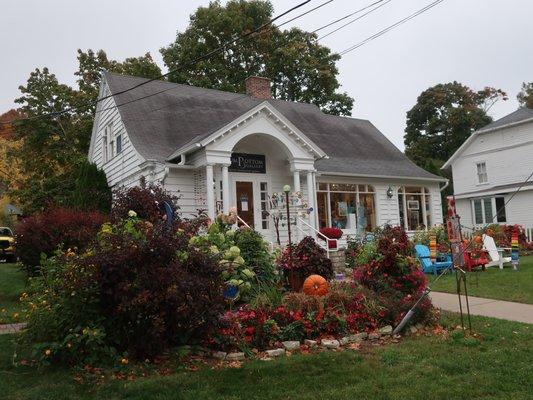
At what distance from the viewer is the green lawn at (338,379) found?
4918mm

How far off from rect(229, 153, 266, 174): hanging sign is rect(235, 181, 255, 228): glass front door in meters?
0.47

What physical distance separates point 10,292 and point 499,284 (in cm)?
1144

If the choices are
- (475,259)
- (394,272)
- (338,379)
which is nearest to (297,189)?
(475,259)

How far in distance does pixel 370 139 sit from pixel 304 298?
17860 millimetres

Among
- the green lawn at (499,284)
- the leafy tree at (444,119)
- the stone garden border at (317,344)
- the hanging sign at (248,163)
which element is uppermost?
the leafy tree at (444,119)

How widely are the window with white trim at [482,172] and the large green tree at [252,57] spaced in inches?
413

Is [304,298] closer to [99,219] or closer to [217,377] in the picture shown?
[217,377]

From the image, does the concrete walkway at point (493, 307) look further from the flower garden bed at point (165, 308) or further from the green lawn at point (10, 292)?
Answer: the green lawn at point (10, 292)

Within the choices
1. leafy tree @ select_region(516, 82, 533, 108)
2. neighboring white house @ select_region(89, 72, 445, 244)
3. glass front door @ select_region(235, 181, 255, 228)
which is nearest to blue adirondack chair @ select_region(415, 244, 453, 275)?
neighboring white house @ select_region(89, 72, 445, 244)

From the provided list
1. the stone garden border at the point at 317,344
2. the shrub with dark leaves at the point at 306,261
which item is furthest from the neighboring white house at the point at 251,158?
the stone garden border at the point at 317,344

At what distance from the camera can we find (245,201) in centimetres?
1686

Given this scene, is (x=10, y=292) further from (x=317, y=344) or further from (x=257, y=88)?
→ (x=257, y=88)

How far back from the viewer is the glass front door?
16.7 metres

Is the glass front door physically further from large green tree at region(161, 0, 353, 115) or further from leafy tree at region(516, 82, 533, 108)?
leafy tree at region(516, 82, 533, 108)
